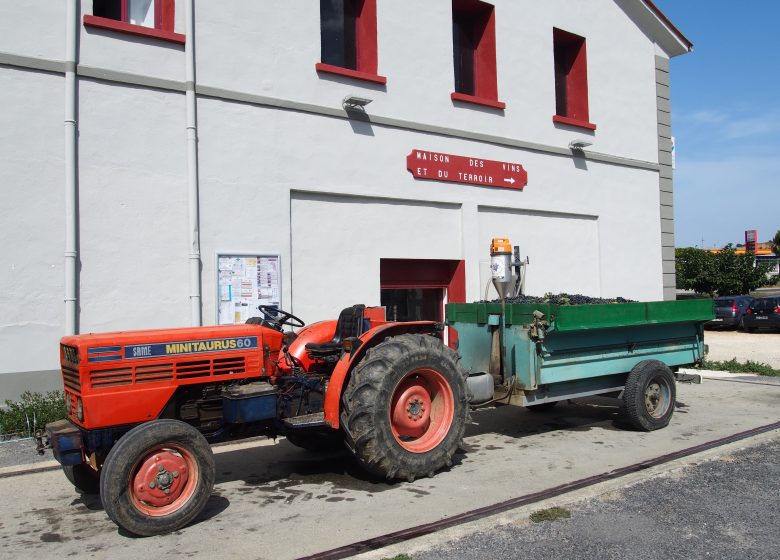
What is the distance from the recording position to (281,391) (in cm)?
522

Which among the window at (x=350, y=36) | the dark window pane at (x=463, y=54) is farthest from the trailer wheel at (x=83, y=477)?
the dark window pane at (x=463, y=54)

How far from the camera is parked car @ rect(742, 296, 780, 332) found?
2128 cm

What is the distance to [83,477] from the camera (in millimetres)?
4906

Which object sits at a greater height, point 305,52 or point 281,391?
→ point 305,52

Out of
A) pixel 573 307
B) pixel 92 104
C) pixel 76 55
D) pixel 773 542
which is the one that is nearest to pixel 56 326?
pixel 92 104

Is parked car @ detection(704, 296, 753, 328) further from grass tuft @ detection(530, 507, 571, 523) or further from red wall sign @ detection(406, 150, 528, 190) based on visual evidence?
grass tuft @ detection(530, 507, 571, 523)

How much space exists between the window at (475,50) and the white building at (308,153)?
0.14ft

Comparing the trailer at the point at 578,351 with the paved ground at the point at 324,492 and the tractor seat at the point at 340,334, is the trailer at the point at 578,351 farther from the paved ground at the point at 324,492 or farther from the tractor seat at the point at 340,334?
the tractor seat at the point at 340,334

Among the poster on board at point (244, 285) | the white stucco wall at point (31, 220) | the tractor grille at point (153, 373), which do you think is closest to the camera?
the tractor grille at point (153, 373)

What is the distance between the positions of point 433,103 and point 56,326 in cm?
626

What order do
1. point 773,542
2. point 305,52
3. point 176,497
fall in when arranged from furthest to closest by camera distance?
point 305,52 < point 176,497 < point 773,542

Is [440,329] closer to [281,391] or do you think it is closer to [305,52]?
[281,391]

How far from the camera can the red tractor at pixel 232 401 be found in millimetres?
4273

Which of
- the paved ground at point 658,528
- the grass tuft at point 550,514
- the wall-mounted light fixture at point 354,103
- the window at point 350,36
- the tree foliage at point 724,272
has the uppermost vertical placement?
the window at point 350,36
